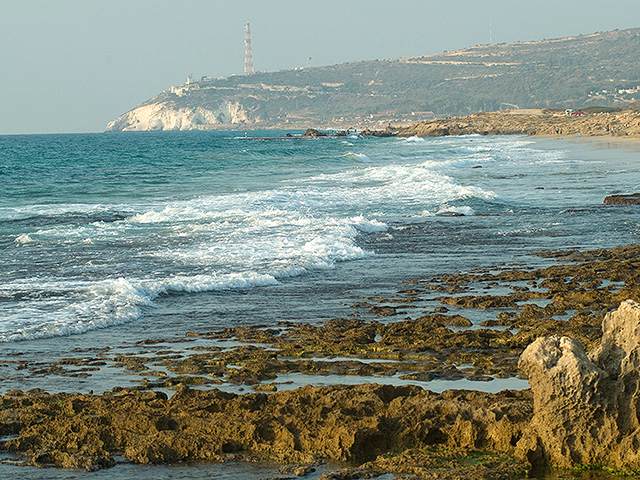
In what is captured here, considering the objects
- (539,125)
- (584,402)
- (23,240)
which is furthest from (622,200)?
(539,125)

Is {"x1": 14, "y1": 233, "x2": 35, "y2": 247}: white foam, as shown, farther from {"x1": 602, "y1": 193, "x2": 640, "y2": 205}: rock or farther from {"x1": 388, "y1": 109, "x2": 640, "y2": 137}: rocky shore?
{"x1": 388, "y1": 109, "x2": 640, "y2": 137}: rocky shore

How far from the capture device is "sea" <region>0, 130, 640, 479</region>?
957 cm

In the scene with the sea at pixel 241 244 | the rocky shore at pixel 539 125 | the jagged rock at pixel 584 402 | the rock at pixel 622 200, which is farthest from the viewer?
the rocky shore at pixel 539 125

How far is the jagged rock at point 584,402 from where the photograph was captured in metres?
4.70

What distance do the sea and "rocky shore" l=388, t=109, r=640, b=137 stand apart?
1789 inches

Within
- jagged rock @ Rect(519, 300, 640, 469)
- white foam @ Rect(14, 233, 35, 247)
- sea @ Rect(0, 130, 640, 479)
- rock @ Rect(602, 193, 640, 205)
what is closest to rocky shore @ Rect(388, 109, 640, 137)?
sea @ Rect(0, 130, 640, 479)

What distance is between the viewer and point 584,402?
473 centimetres

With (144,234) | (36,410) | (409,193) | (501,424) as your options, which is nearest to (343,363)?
(501,424)

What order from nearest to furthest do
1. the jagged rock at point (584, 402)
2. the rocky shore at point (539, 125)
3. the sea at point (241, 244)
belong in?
the jagged rock at point (584, 402)
the sea at point (241, 244)
the rocky shore at point (539, 125)

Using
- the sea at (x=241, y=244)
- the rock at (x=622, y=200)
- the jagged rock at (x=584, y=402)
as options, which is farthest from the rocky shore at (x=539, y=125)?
the jagged rock at (x=584, y=402)

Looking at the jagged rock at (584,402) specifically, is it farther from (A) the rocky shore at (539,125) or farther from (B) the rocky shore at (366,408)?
(A) the rocky shore at (539,125)

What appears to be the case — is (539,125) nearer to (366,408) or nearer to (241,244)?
(241,244)

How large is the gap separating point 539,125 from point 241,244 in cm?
9390

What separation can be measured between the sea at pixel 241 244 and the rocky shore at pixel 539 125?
4543cm
